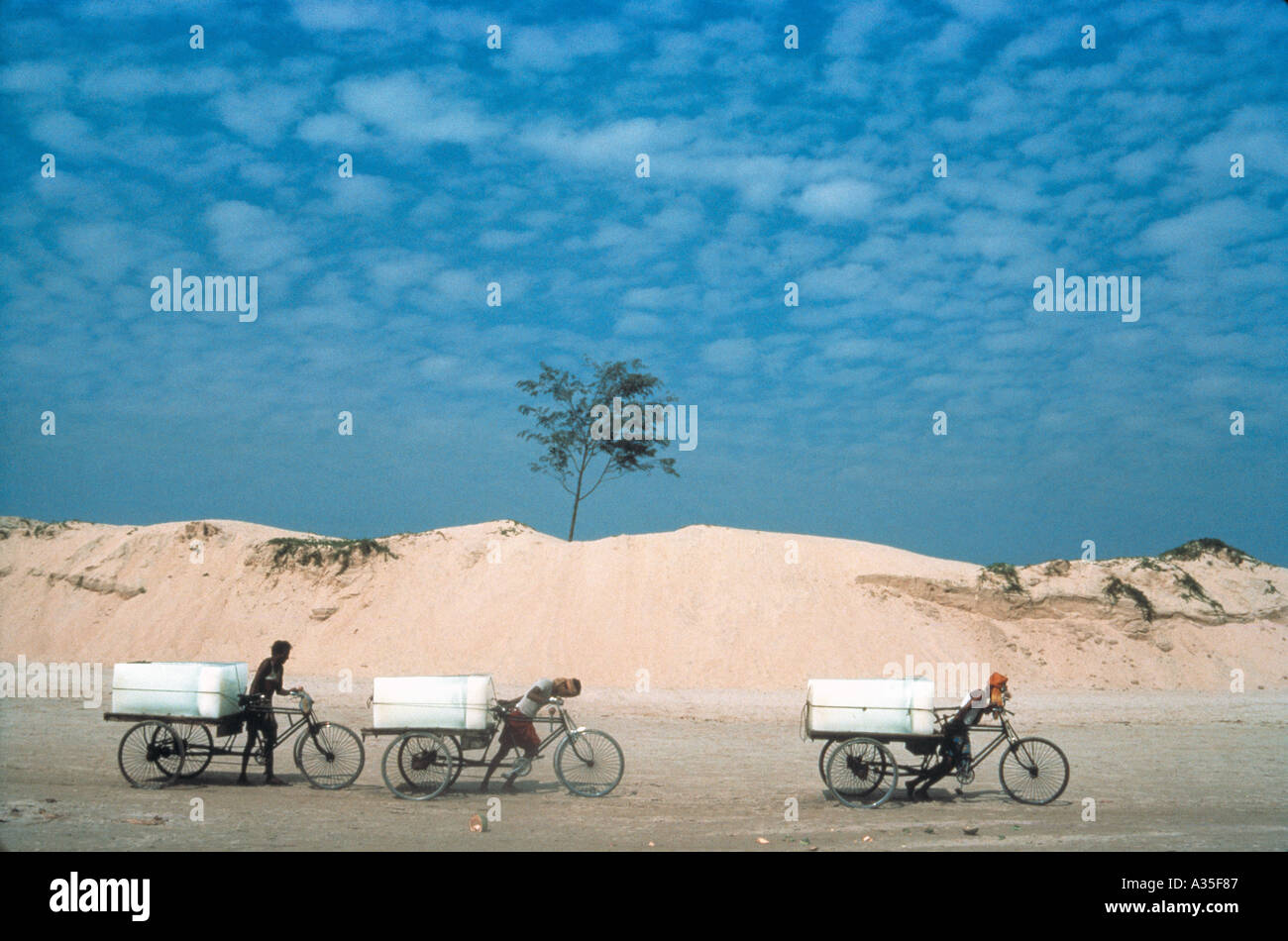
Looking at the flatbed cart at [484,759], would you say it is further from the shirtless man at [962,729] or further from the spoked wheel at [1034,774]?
the spoked wheel at [1034,774]

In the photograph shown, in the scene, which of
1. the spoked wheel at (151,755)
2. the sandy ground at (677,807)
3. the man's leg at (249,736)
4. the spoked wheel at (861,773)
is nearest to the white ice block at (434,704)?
the sandy ground at (677,807)

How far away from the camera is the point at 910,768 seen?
11.9 m

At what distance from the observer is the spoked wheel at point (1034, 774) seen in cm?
1192

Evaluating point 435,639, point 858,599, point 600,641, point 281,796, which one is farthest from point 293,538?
point 281,796

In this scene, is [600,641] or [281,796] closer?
[281,796]

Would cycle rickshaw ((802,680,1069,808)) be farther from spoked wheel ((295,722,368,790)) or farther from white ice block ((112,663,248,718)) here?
white ice block ((112,663,248,718))

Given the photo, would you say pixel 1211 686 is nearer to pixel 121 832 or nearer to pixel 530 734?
pixel 530 734

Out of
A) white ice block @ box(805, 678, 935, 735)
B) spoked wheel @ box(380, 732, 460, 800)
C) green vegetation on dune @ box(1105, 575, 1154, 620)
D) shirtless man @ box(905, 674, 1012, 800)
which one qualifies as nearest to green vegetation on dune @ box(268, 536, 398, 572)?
green vegetation on dune @ box(1105, 575, 1154, 620)

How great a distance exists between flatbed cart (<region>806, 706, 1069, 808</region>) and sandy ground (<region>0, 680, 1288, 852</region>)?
0.26 metres

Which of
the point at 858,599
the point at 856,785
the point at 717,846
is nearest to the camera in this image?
the point at 717,846

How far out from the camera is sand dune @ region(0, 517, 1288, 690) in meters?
32.0

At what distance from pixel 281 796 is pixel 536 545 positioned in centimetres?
2745

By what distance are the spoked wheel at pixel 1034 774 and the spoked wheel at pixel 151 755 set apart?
10.4 m
